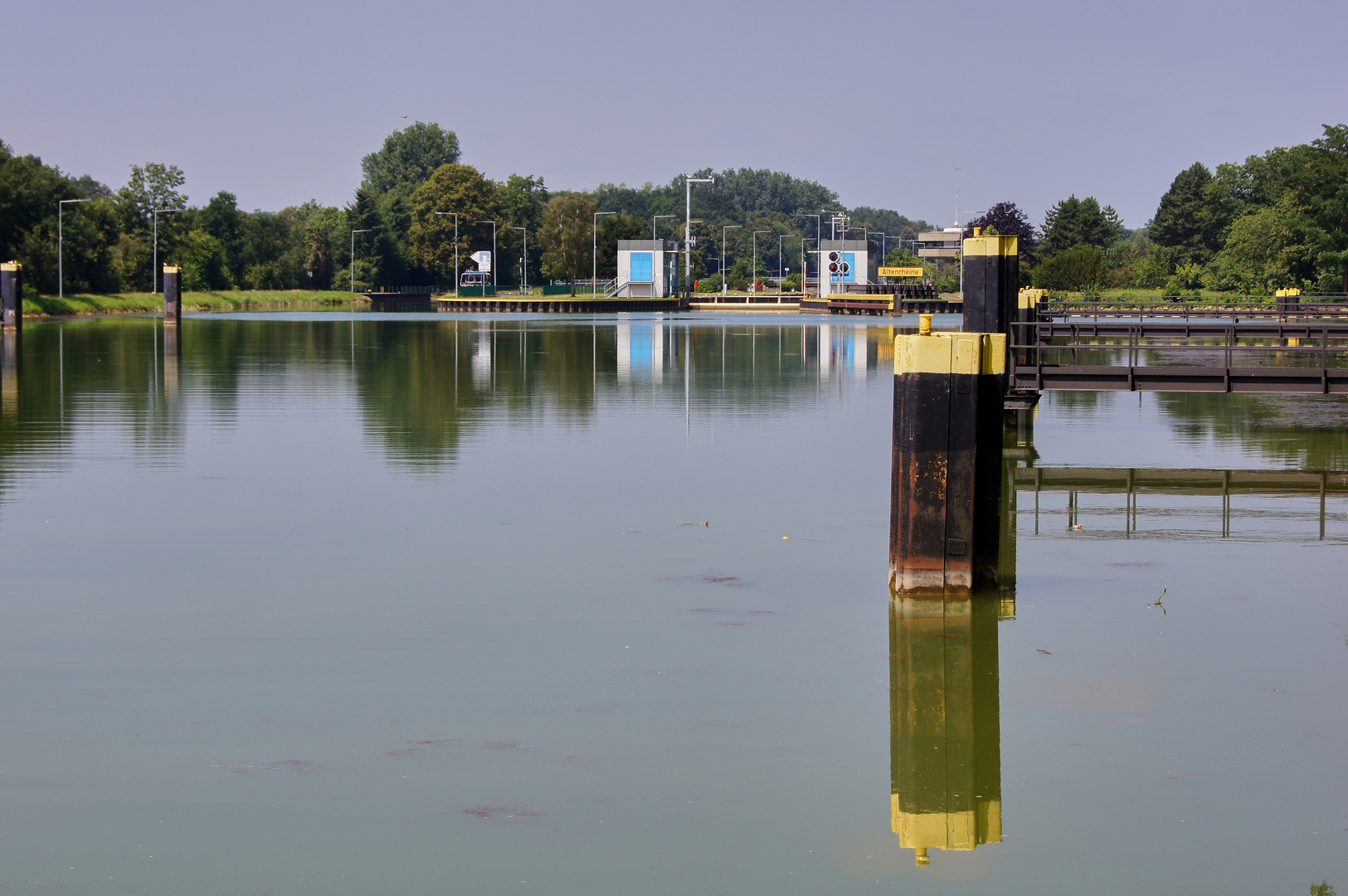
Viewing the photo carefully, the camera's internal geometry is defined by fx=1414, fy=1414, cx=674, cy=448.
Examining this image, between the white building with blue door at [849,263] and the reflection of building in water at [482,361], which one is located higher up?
the white building with blue door at [849,263]

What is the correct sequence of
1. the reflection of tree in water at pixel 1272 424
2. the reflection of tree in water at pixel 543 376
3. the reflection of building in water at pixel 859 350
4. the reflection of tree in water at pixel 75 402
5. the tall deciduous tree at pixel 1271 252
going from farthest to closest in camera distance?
1. the tall deciduous tree at pixel 1271 252
2. the reflection of building in water at pixel 859 350
3. the reflection of tree in water at pixel 543 376
4. the reflection of tree in water at pixel 1272 424
5. the reflection of tree in water at pixel 75 402

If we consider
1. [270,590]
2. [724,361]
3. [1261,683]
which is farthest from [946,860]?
[724,361]

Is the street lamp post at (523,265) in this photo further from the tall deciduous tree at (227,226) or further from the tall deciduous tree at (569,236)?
the tall deciduous tree at (227,226)

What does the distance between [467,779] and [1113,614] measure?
23.2 feet

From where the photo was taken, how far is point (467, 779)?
8.88 meters

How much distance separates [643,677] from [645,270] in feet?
385

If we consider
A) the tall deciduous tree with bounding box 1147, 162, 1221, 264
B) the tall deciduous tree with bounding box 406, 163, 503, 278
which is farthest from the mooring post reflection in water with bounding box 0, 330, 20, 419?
the tall deciduous tree with bounding box 1147, 162, 1221, 264

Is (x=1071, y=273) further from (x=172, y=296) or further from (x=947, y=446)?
(x=947, y=446)

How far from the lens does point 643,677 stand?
36.4 feet

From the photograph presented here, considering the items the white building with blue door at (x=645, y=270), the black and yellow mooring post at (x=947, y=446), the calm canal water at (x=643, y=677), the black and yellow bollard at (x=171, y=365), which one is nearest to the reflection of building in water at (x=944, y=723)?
the calm canal water at (x=643, y=677)

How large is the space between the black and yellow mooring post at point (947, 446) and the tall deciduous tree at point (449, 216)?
13461cm

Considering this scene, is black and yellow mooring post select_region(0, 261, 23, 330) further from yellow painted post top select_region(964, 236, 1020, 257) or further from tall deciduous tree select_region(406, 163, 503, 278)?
tall deciduous tree select_region(406, 163, 503, 278)

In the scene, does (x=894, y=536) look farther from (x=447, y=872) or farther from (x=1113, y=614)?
(x=447, y=872)

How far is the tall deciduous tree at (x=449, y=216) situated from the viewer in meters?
144
